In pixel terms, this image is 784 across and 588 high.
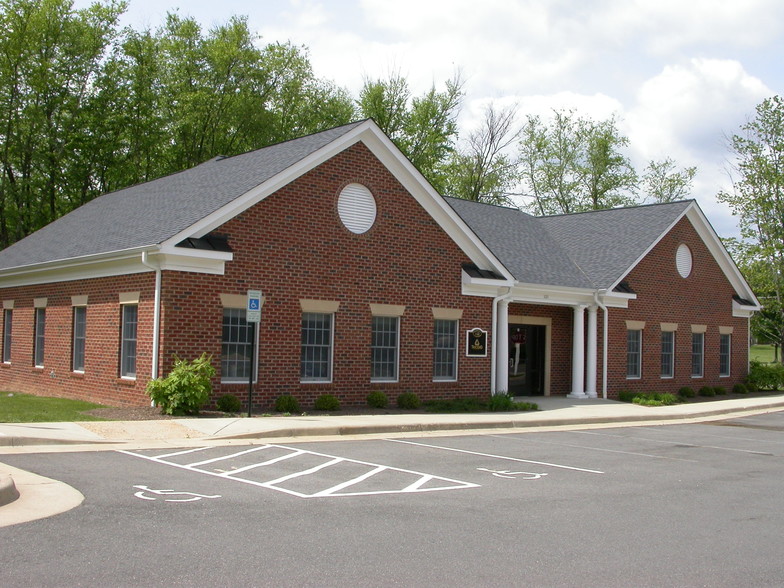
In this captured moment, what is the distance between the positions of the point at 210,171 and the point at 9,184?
20916 mm

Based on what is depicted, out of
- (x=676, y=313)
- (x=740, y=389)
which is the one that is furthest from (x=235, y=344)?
(x=740, y=389)

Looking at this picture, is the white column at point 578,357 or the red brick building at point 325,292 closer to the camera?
the red brick building at point 325,292

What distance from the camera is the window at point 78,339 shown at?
21.1 metres

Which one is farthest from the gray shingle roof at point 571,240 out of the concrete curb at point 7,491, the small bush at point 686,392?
the concrete curb at point 7,491

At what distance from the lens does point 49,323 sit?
2239 cm

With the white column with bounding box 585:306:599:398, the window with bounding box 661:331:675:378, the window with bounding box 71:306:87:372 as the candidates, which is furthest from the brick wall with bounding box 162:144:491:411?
the window with bounding box 661:331:675:378

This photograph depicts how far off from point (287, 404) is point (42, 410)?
4.90 m

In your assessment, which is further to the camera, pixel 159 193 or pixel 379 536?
pixel 159 193

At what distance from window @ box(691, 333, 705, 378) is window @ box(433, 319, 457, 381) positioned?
1222cm

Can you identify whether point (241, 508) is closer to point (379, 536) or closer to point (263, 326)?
point (379, 536)

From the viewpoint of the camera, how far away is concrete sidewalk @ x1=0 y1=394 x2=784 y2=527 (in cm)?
873

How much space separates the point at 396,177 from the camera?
20.9 m

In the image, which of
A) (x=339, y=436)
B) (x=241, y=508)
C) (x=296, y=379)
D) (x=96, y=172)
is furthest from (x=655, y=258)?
(x=96, y=172)

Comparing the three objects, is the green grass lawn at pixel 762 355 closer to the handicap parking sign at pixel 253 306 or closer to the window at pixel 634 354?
the window at pixel 634 354
